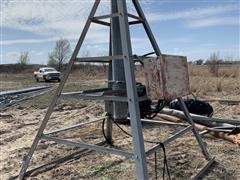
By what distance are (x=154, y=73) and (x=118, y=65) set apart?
1.07m

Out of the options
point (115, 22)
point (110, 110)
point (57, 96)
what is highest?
point (115, 22)

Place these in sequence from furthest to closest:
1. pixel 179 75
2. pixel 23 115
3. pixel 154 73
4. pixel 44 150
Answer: pixel 23 115
pixel 44 150
pixel 179 75
pixel 154 73

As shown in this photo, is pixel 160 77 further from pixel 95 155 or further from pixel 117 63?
pixel 95 155

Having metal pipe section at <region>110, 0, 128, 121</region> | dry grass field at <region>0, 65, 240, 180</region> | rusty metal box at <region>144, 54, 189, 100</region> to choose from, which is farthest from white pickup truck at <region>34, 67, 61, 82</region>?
rusty metal box at <region>144, 54, 189, 100</region>

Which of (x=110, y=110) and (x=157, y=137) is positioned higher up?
(x=110, y=110)

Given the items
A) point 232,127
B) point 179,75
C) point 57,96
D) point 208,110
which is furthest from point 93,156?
point 208,110

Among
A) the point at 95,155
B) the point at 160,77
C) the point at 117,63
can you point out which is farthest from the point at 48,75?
the point at 160,77

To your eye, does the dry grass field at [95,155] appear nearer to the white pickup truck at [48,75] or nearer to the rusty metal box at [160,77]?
the rusty metal box at [160,77]

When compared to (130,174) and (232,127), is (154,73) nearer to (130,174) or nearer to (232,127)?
(130,174)

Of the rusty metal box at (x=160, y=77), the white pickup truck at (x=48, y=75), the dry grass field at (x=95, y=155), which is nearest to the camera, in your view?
the rusty metal box at (x=160, y=77)

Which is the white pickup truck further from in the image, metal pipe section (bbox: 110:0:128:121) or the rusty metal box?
the rusty metal box

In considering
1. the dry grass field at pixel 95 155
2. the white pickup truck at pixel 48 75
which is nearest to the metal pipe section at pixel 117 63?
the dry grass field at pixel 95 155

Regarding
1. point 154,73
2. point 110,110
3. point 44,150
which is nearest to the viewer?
point 154,73

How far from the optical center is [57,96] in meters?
4.46
